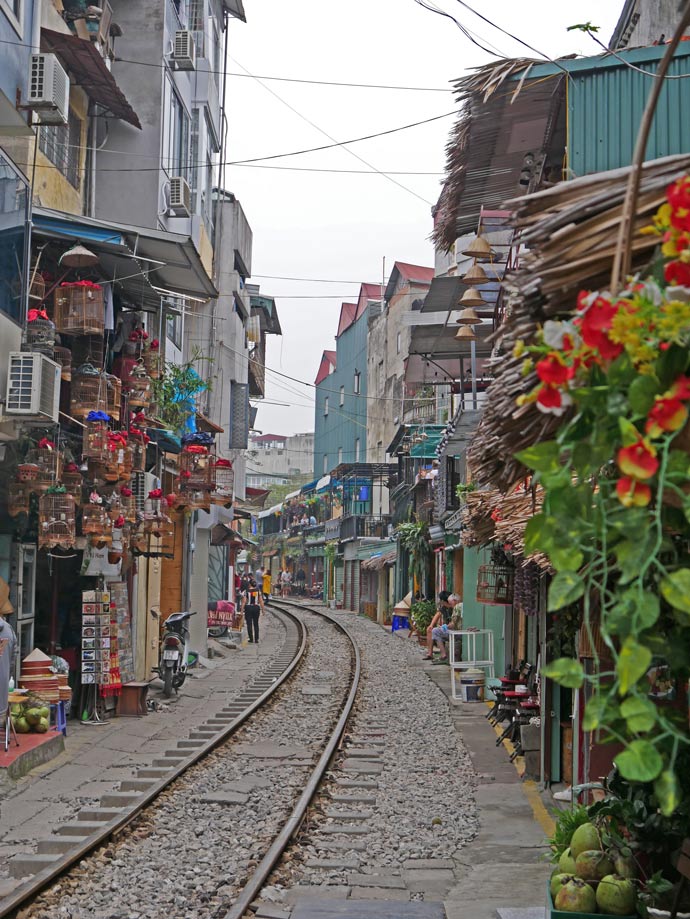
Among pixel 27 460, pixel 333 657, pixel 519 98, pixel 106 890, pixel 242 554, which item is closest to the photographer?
pixel 106 890

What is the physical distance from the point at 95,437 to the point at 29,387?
→ 2036 mm

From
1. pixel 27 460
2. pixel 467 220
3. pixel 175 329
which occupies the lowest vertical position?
pixel 27 460

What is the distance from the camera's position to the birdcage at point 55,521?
1365 centimetres

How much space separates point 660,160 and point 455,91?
585 cm

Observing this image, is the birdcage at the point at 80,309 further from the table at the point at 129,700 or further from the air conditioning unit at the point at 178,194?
the air conditioning unit at the point at 178,194

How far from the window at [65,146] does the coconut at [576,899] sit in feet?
43.0

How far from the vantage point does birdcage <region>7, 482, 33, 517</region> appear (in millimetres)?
13523

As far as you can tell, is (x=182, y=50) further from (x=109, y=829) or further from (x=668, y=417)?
(x=668, y=417)

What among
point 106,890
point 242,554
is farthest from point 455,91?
point 242,554

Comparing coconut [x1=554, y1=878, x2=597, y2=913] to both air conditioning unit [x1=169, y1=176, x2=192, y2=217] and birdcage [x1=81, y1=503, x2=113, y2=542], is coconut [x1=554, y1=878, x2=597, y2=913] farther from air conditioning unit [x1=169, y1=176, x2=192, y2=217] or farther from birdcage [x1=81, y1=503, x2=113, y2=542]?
air conditioning unit [x1=169, y1=176, x2=192, y2=217]

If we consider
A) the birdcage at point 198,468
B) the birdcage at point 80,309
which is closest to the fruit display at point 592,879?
the birdcage at point 80,309

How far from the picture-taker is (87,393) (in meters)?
14.9

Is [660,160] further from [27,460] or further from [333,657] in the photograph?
[333,657]

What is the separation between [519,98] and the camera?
9.75m
